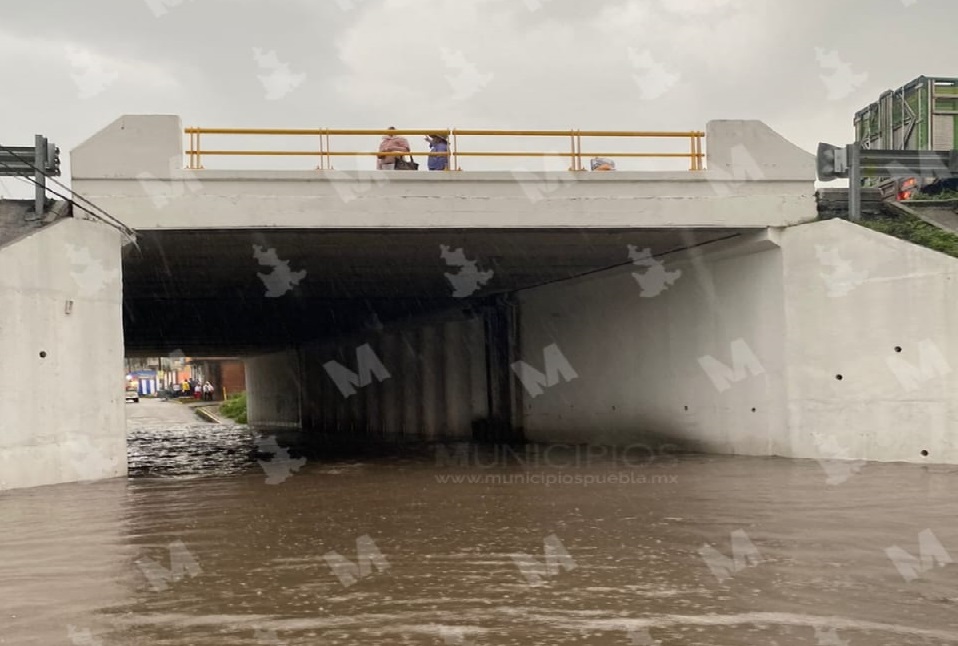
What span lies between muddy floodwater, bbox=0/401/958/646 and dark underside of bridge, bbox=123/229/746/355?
14.6 ft

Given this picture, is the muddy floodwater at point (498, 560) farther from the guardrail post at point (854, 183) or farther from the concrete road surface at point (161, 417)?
the concrete road surface at point (161, 417)

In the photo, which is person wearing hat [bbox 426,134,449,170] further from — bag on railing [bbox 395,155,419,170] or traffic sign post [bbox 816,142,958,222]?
traffic sign post [bbox 816,142,958,222]

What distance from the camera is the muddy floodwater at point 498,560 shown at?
696cm

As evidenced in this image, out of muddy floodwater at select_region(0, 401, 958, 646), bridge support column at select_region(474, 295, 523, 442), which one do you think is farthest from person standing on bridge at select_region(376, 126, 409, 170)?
bridge support column at select_region(474, 295, 523, 442)

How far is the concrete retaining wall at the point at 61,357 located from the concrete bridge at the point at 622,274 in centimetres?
5

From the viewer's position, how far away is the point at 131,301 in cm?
2784

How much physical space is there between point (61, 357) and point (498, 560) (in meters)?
9.26

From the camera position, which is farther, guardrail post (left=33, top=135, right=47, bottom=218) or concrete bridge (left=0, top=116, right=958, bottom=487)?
guardrail post (left=33, top=135, right=47, bottom=218)

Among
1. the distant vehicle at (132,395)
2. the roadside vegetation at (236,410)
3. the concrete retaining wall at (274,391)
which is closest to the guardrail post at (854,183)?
the concrete retaining wall at (274,391)

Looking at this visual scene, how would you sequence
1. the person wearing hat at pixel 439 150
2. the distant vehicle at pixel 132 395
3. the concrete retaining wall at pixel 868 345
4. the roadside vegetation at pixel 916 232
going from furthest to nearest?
the distant vehicle at pixel 132 395 → the person wearing hat at pixel 439 150 → the roadside vegetation at pixel 916 232 → the concrete retaining wall at pixel 868 345

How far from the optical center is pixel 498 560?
368 inches

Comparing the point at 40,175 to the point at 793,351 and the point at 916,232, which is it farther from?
the point at 916,232

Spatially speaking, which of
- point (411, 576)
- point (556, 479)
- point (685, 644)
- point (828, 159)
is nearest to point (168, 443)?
point (556, 479)

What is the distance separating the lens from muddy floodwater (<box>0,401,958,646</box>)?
696 centimetres
